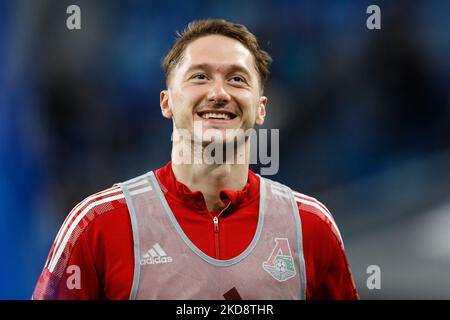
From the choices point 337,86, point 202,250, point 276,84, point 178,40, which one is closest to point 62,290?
point 202,250

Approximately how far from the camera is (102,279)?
2070 millimetres

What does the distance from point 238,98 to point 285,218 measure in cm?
51

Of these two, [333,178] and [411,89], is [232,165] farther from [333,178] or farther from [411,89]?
[411,89]

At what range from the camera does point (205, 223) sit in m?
2.18

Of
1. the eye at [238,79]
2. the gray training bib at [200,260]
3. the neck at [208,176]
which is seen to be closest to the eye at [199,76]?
the eye at [238,79]

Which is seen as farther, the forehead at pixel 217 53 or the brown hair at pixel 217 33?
the brown hair at pixel 217 33

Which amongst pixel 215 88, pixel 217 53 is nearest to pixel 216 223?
pixel 215 88

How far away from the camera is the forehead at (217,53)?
222cm

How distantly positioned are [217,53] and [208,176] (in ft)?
1.57

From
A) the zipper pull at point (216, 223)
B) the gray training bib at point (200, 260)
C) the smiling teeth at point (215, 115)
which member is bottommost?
the gray training bib at point (200, 260)

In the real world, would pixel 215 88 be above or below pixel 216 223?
above

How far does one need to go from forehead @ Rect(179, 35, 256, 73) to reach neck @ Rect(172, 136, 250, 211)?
31 cm

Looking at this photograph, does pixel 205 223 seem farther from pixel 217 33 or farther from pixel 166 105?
pixel 217 33

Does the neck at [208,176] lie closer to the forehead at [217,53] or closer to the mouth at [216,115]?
the mouth at [216,115]
